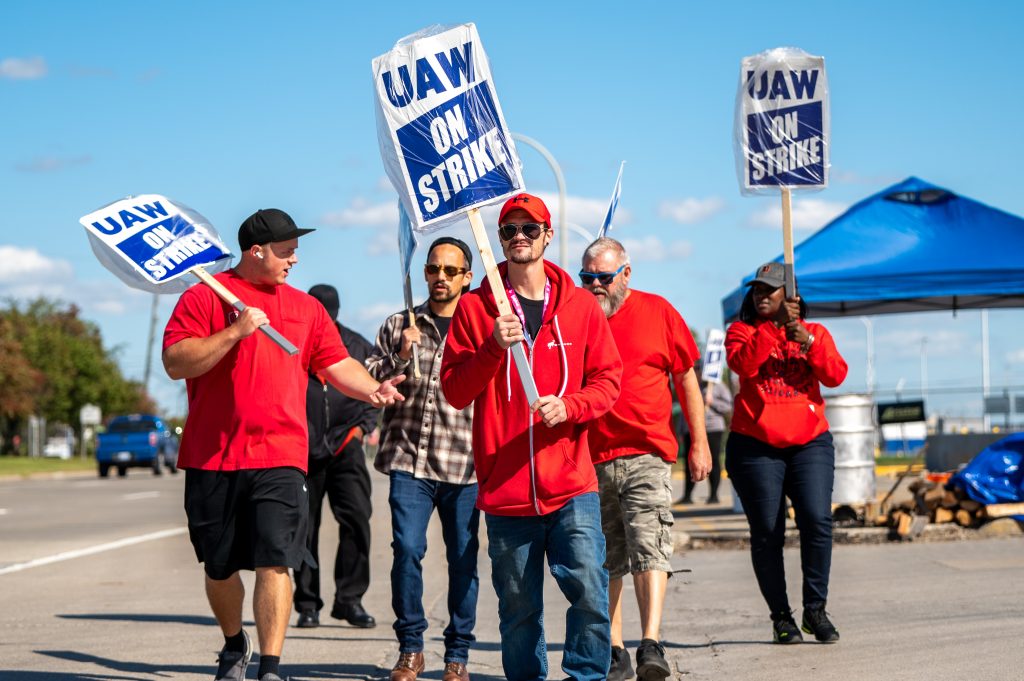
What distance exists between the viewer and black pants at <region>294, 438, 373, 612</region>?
31.7ft

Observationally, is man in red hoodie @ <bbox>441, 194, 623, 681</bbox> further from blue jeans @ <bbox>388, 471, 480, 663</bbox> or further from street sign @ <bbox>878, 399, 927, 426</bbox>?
street sign @ <bbox>878, 399, 927, 426</bbox>

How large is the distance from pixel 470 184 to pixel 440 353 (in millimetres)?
1906

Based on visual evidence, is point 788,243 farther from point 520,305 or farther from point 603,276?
point 520,305

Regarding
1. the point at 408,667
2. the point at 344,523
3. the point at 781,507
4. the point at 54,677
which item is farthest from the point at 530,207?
the point at 344,523

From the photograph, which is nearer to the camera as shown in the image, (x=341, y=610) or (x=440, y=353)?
(x=440, y=353)

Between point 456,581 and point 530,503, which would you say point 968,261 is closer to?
point 456,581

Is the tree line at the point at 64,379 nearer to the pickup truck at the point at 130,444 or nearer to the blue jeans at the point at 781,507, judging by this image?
the pickup truck at the point at 130,444

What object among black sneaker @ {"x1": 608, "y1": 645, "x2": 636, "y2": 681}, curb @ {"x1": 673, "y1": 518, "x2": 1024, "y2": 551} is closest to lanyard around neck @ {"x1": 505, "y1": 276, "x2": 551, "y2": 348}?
black sneaker @ {"x1": 608, "y1": 645, "x2": 636, "y2": 681}

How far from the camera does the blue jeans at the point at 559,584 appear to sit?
5.57m

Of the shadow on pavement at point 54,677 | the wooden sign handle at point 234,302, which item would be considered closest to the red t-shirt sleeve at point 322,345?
the wooden sign handle at point 234,302

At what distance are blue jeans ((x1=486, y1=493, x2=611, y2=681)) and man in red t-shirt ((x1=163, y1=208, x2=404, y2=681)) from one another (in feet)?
3.80

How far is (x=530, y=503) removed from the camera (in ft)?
18.2

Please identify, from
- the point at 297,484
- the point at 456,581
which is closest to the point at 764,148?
the point at 456,581

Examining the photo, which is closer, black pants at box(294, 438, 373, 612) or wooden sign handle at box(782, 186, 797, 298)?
wooden sign handle at box(782, 186, 797, 298)
